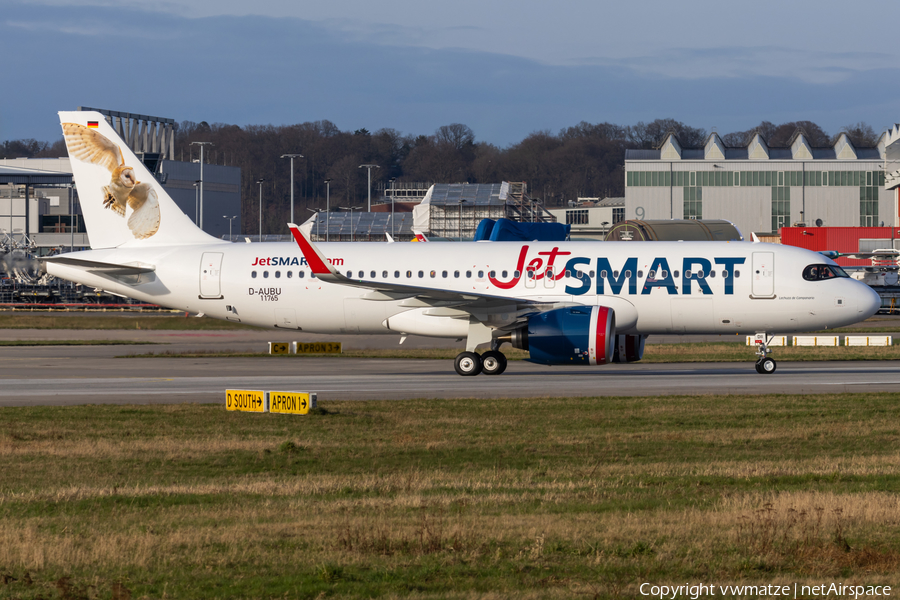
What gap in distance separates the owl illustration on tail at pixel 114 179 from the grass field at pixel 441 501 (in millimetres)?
13996

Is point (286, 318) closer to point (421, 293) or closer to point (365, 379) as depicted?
point (365, 379)

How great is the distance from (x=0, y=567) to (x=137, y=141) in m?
150

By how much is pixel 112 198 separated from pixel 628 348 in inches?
744

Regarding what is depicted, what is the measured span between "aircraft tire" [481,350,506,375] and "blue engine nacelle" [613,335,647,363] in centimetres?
373

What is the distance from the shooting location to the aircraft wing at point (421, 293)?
29125mm

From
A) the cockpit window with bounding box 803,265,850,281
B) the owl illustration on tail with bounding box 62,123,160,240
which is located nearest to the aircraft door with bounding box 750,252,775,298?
the cockpit window with bounding box 803,265,850,281

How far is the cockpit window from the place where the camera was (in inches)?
1198

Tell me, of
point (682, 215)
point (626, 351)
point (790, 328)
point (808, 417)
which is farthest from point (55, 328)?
point (682, 215)

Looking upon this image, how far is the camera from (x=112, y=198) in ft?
113

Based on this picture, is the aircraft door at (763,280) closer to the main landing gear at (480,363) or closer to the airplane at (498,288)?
the airplane at (498,288)

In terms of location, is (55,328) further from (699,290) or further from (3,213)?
(3,213)

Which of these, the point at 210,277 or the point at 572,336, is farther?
the point at 210,277

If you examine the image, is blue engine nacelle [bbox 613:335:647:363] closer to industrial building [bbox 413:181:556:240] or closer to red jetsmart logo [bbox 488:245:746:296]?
red jetsmart logo [bbox 488:245:746:296]

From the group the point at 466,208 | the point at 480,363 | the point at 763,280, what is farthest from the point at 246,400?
the point at 466,208
